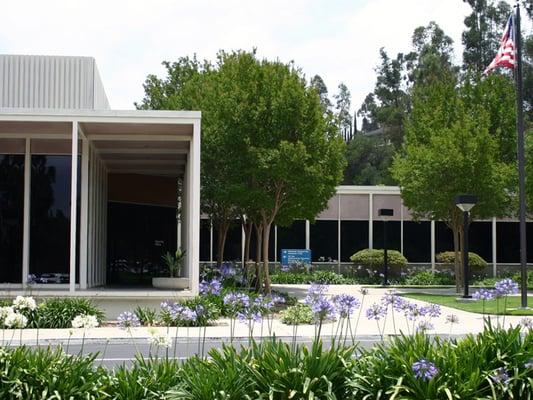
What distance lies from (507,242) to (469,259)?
12.2 feet

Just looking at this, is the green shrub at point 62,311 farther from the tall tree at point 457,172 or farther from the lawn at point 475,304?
the tall tree at point 457,172

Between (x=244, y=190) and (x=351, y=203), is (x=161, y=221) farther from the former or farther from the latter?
(x=351, y=203)

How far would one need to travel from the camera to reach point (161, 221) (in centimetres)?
3203

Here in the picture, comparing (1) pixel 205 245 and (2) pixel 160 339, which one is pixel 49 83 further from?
(1) pixel 205 245

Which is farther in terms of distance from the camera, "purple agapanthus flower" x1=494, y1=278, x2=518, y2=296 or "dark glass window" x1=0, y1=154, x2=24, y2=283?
"dark glass window" x1=0, y1=154, x2=24, y2=283

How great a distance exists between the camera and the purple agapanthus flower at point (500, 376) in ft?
22.8

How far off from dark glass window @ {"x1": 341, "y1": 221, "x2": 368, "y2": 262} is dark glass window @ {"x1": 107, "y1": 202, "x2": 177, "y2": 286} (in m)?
12.2

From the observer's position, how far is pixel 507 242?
4144 cm

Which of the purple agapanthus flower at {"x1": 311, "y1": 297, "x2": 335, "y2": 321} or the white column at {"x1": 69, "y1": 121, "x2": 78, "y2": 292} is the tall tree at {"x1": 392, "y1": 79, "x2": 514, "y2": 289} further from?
the purple agapanthus flower at {"x1": 311, "y1": 297, "x2": 335, "y2": 321}

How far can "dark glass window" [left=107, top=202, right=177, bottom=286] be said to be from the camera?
2989 cm

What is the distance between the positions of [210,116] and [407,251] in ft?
58.9

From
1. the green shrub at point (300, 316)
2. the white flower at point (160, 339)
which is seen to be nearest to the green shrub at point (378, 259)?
the green shrub at point (300, 316)

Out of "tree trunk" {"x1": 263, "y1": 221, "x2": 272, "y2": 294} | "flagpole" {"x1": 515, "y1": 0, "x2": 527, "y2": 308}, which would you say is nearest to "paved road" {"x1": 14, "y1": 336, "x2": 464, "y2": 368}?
"flagpole" {"x1": 515, "y1": 0, "x2": 527, "y2": 308}

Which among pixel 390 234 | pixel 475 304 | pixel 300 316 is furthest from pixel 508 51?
pixel 390 234
